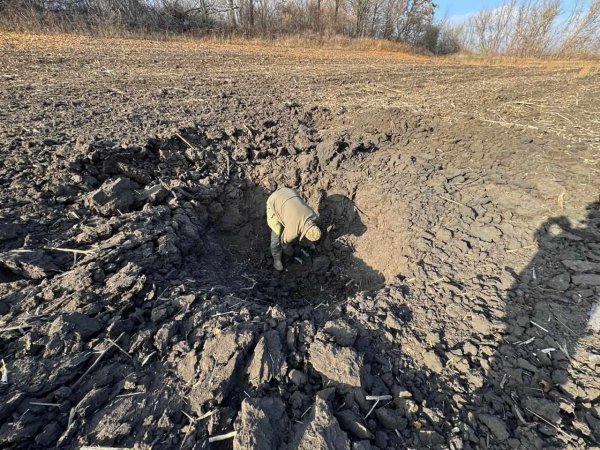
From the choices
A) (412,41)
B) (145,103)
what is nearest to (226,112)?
(145,103)

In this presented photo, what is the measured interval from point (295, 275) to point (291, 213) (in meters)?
1.10

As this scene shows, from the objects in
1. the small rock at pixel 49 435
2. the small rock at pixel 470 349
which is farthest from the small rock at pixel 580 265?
the small rock at pixel 49 435

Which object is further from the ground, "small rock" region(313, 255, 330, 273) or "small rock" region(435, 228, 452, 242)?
"small rock" region(435, 228, 452, 242)

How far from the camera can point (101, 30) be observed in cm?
1169

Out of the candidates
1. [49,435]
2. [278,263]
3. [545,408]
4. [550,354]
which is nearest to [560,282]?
[550,354]

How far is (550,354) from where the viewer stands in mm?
2111

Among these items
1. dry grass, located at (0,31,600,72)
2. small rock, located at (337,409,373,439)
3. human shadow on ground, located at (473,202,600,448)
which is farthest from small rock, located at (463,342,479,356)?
dry grass, located at (0,31,600,72)

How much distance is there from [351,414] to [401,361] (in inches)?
23.9

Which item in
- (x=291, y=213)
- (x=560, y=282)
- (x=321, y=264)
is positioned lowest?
Result: (x=321, y=264)

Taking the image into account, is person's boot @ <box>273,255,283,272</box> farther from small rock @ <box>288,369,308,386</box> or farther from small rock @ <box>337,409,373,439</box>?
small rock @ <box>337,409,373,439</box>

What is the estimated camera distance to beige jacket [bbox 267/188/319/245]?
3557mm

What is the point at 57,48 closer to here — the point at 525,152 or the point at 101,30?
the point at 101,30

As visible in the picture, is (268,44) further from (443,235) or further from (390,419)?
(390,419)

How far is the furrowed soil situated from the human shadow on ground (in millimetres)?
13
